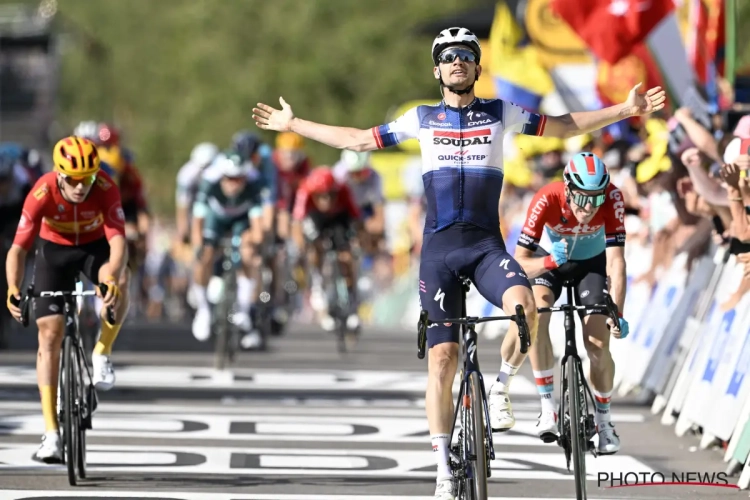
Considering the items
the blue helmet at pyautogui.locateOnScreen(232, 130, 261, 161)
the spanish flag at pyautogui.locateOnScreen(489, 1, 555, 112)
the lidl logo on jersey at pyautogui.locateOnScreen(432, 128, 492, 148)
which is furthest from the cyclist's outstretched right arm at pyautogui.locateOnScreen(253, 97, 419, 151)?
the spanish flag at pyautogui.locateOnScreen(489, 1, 555, 112)

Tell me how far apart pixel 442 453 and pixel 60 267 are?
320 centimetres

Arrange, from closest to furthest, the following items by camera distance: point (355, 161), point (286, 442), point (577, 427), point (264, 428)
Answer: point (577, 427) → point (286, 442) → point (264, 428) → point (355, 161)

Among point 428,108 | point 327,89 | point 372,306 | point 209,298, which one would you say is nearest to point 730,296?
A: point 428,108

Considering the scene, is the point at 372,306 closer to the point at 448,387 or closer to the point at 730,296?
the point at 730,296

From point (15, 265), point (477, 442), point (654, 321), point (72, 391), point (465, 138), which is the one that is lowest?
point (477, 442)

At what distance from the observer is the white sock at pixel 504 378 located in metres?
9.21

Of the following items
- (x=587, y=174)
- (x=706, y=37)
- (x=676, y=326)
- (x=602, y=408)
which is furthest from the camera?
(x=706, y=37)

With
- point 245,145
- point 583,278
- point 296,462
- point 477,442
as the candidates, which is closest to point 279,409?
point 296,462

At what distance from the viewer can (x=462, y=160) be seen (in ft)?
29.1

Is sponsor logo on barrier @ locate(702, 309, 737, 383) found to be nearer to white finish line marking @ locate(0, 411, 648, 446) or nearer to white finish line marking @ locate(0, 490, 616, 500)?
white finish line marking @ locate(0, 411, 648, 446)

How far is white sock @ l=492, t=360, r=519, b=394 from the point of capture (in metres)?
9.21

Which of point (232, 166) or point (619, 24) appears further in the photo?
point (619, 24)

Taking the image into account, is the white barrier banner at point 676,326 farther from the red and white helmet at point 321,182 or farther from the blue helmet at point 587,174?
the red and white helmet at point 321,182

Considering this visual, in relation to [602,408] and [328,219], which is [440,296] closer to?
[602,408]
